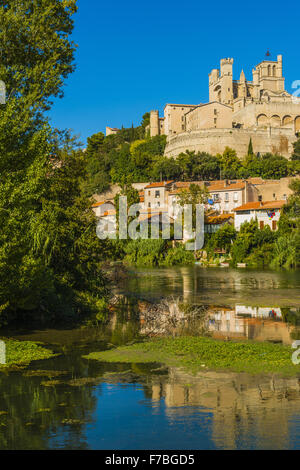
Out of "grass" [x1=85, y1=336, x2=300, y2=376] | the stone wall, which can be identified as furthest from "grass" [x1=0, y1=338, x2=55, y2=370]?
the stone wall

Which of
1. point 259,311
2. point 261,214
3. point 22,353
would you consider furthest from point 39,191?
point 261,214

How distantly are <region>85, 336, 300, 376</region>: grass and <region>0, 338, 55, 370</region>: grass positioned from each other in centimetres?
105

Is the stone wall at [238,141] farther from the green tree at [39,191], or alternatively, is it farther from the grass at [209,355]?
the grass at [209,355]

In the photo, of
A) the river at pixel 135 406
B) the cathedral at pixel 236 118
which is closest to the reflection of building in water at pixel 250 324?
the river at pixel 135 406

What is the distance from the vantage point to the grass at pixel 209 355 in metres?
9.91

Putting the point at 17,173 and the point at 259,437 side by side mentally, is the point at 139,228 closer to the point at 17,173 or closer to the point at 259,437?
the point at 17,173

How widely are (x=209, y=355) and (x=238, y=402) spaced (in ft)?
9.02

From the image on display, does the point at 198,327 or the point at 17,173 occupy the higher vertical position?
the point at 17,173

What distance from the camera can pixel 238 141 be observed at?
8188 cm

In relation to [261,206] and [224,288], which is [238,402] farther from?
[261,206]

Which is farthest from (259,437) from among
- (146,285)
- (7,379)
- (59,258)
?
(146,285)

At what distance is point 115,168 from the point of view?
8812cm

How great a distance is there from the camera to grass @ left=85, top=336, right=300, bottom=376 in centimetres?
991

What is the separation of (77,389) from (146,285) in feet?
60.0
